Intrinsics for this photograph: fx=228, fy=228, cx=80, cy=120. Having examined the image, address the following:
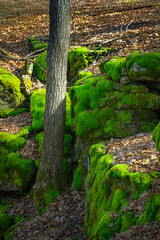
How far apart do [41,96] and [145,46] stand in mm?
4721

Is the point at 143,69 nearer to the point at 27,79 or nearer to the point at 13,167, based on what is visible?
the point at 13,167

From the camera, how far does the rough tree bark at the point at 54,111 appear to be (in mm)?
5816

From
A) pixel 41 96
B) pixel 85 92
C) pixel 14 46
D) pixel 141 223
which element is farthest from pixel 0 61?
pixel 141 223

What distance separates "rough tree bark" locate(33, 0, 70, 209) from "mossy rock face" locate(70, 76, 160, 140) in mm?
704

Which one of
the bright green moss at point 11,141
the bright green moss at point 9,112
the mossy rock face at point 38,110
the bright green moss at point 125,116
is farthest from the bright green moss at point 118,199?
the bright green moss at point 9,112

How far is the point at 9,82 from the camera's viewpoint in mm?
10328

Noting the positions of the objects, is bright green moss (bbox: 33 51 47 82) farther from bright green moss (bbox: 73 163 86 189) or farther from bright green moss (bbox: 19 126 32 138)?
bright green moss (bbox: 73 163 86 189)

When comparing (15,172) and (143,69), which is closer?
(143,69)

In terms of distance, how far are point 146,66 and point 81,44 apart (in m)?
6.67

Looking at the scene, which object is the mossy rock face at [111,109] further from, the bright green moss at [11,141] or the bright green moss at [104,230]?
the bright green moss at [104,230]

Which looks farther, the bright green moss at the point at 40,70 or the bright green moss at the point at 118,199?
the bright green moss at the point at 40,70

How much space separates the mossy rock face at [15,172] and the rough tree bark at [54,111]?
967 mm

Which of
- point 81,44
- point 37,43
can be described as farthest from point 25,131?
point 37,43

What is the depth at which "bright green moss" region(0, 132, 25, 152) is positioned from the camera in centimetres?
793
